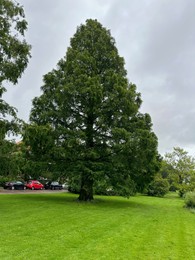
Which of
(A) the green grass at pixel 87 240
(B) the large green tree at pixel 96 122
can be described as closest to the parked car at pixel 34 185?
(B) the large green tree at pixel 96 122

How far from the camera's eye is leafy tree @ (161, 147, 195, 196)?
133 ft

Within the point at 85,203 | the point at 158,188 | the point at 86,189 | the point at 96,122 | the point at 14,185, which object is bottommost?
the point at 85,203

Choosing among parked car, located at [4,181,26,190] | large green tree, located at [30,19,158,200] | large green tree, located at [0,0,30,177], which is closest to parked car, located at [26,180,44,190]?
parked car, located at [4,181,26,190]

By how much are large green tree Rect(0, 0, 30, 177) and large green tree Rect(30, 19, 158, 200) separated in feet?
19.0

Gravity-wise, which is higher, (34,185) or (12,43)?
(12,43)

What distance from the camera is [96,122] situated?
66.3ft

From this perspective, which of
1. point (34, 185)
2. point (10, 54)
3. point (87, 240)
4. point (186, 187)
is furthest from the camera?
point (186, 187)

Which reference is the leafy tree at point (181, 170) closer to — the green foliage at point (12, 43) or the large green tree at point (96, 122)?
the large green tree at point (96, 122)

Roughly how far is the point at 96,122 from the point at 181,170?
28.3m

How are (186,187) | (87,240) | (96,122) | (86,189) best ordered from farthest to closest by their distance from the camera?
(186,187) → (96,122) → (86,189) → (87,240)

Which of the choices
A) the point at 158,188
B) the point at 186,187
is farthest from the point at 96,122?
the point at 186,187

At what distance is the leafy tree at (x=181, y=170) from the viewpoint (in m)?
40.7

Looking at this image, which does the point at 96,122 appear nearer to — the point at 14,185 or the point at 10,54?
the point at 10,54

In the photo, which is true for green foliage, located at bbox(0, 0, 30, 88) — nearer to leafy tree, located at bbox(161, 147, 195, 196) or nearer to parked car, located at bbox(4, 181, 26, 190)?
parked car, located at bbox(4, 181, 26, 190)
